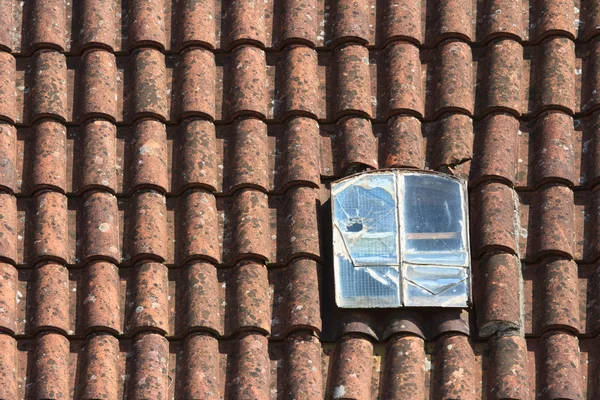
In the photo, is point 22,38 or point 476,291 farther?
point 22,38

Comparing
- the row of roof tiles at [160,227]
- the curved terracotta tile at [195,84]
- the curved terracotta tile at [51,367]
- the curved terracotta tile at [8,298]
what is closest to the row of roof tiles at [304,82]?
the curved terracotta tile at [195,84]

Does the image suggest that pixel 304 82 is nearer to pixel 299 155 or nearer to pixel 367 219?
pixel 299 155

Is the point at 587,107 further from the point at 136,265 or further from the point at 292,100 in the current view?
the point at 136,265

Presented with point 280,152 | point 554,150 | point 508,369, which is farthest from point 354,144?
point 508,369

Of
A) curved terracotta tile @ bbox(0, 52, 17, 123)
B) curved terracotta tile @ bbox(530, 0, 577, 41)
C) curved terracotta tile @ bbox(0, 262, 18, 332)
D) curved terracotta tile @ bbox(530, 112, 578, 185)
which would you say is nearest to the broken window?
curved terracotta tile @ bbox(530, 112, 578, 185)

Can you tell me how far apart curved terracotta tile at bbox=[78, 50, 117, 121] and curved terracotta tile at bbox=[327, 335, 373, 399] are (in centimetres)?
174

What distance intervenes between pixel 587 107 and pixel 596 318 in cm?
127

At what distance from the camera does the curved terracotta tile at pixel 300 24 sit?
8625 mm

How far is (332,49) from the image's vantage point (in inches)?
342

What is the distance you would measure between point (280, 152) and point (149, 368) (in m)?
1.38

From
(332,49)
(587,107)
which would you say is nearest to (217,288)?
(332,49)

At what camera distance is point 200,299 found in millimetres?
7703

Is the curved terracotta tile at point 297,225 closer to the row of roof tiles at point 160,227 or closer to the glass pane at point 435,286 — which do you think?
the row of roof tiles at point 160,227

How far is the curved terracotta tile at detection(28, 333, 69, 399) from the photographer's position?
24.4 feet
